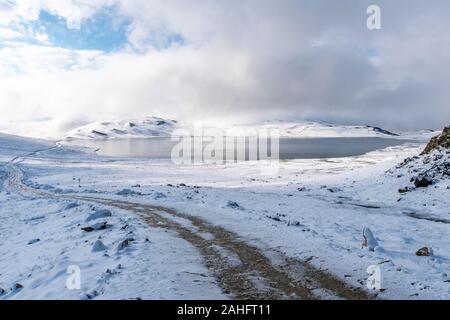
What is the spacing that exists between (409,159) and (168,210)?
3182cm

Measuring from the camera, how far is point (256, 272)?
13.3 metres

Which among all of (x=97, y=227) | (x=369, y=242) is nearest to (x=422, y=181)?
(x=369, y=242)

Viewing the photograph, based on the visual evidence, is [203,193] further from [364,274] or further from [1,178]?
[1,178]

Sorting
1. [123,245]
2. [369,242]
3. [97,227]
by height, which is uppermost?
[369,242]

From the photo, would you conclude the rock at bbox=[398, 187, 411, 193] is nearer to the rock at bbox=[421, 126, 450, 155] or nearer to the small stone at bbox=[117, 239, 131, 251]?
the rock at bbox=[421, 126, 450, 155]

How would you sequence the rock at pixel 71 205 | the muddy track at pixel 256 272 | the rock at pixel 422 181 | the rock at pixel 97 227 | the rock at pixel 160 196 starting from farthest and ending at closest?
the rock at pixel 422 181
the rock at pixel 160 196
the rock at pixel 71 205
the rock at pixel 97 227
the muddy track at pixel 256 272

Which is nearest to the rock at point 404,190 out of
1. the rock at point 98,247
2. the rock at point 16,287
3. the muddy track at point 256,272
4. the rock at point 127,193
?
the muddy track at point 256,272

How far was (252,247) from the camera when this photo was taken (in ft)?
55.4

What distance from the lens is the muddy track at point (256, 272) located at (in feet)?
37.2

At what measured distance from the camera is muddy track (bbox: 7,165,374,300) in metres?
11.3

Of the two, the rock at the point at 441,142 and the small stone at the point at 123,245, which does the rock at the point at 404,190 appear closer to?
the rock at the point at 441,142

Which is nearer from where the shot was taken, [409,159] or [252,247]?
[252,247]

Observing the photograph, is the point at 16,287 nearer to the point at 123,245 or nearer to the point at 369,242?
the point at 123,245
